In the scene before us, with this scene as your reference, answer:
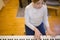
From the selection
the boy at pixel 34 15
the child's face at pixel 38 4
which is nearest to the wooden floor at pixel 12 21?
the boy at pixel 34 15

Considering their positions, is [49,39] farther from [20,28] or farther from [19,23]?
[19,23]

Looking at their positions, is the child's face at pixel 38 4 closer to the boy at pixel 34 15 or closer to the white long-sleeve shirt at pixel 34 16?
the boy at pixel 34 15

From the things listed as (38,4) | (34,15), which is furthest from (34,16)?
(38,4)

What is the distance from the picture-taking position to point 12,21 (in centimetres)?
355

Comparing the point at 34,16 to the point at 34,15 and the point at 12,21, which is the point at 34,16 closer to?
the point at 34,15

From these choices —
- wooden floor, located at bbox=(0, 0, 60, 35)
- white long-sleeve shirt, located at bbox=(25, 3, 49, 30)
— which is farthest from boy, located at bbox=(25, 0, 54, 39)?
wooden floor, located at bbox=(0, 0, 60, 35)

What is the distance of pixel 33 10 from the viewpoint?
68.2 inches

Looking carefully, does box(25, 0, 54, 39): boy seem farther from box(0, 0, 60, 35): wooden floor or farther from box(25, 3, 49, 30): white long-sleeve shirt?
box(0, 0, 60, 35): wooden floor

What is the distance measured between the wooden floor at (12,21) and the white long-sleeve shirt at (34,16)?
1257mm

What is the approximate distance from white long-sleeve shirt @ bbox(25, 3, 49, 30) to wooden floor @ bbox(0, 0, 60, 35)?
1257 millimetres

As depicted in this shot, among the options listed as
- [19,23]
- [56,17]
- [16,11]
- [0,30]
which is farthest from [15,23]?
[56,17]

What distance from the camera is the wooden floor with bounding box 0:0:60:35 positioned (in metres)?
3.12

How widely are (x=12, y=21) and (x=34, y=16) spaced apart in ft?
6.08

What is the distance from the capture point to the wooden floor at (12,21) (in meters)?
3.12
